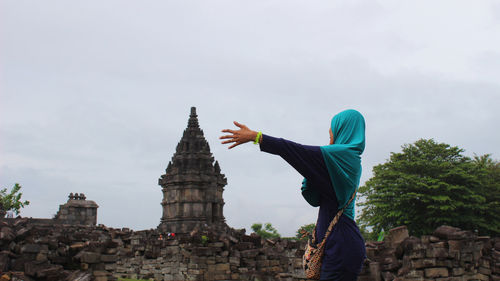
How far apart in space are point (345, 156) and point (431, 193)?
25.7m

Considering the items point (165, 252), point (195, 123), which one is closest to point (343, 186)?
point (165, 252)

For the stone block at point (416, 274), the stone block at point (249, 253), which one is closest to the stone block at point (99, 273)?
the stone block at point (416, 274)

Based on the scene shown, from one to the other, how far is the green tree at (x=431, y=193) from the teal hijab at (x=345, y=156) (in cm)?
2413

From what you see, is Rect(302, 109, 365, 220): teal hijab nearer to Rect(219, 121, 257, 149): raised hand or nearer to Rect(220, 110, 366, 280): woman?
Rect(220, 110, 366, 280): woman

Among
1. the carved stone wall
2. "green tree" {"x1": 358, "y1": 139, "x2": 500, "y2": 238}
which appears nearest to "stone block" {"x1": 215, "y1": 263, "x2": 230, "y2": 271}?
the carved stone wall

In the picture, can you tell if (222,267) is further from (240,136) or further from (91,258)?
(240,136)

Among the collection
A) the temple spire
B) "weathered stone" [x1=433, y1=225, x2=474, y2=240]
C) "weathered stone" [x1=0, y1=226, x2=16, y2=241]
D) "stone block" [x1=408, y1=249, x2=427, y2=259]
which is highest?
the temple spire

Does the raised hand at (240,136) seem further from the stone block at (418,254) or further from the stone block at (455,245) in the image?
the stone block at (455,245)

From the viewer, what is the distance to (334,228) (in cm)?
314

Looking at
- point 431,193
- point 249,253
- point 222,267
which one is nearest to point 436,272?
point 249,253

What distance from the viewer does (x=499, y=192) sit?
28.9 meters

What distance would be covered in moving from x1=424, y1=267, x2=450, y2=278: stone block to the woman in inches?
252

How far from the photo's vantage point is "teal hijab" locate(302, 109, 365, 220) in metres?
3.09

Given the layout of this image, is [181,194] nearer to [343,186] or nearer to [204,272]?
[204,272]
